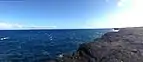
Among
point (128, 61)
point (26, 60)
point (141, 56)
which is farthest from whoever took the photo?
point (26, 60)

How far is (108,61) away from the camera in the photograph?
17.7 meters

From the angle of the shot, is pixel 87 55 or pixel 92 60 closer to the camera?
pixel 92 60

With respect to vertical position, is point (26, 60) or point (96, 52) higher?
point (96, 52)

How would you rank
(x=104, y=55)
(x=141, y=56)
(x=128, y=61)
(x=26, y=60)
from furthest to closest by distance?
(x=26, y=60)
(x=104, y=55)
(x=141, y=56)
(x=128, y=61)

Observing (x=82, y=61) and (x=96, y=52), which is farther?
(x=96, y=52)

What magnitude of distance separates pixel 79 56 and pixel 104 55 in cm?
270

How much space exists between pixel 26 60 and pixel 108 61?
1337cm

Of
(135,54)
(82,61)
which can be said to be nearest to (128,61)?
(135,54)

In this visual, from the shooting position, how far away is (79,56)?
21.0 m

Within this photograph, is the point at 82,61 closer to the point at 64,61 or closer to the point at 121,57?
the point at 64,61

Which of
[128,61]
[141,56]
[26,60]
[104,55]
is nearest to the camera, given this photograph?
[128,61]

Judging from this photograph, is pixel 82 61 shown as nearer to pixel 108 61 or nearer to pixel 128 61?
pixel 108 61

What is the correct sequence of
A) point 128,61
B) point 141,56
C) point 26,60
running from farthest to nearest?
point 26,60
point 141,56
point 128,61

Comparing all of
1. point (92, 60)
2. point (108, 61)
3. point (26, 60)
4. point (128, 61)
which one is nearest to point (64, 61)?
point (92, 60)
